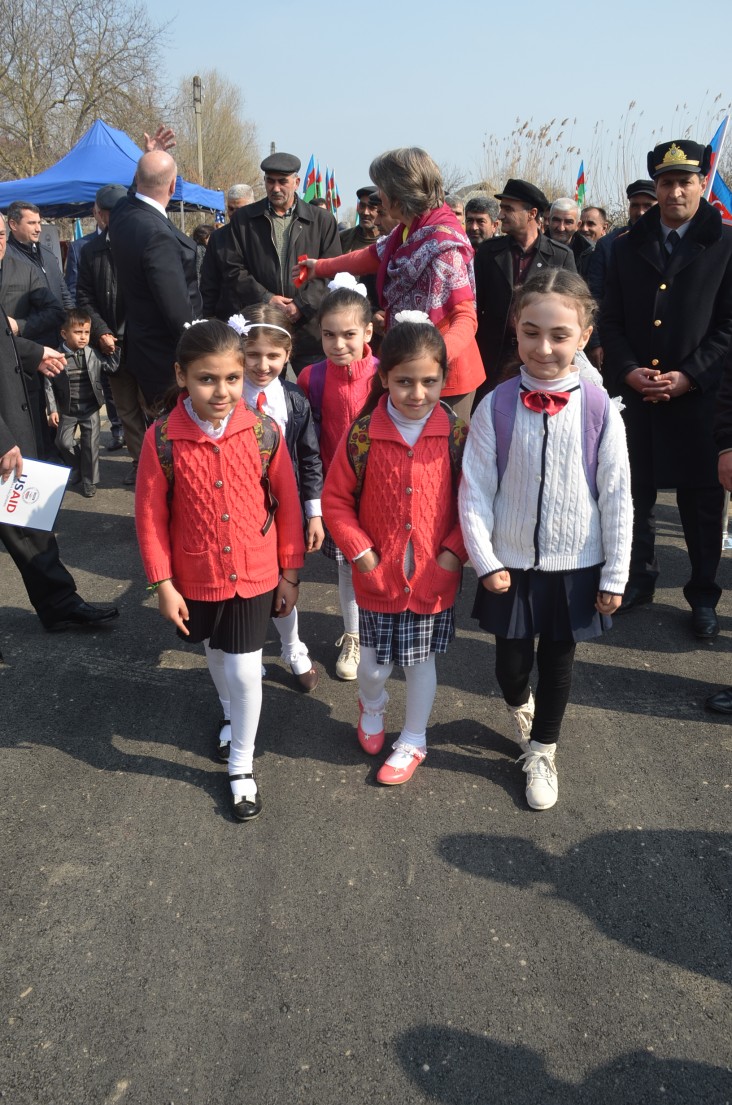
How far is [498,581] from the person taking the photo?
2.62 m

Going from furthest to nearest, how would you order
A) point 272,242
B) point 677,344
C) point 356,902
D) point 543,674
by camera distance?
point 272,242, point 677,344, point 543,674, point 356,902

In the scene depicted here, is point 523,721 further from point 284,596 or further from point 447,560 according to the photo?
point 284,596

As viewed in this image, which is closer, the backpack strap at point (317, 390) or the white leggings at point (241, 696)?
the white leggings at point (241, 696)

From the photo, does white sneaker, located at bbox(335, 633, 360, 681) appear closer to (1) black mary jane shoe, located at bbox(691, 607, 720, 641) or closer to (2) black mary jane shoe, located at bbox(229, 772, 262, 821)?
(2) black mary jane shoe, located at bbox(229, 772, 262, 821)

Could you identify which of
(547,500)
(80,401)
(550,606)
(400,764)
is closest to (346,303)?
(547,500)

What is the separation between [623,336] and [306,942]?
130 inches

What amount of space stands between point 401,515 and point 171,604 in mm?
828

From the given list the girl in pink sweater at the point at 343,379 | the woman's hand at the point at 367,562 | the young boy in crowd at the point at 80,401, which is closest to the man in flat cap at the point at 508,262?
the girl in pink sweater at the point at 343,379

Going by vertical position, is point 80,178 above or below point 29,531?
above

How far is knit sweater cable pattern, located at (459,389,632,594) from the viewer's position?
256cm

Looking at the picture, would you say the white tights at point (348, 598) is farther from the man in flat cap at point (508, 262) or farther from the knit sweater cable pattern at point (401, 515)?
the man in flat cap at point (508, 262)

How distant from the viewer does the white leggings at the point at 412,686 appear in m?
2.92

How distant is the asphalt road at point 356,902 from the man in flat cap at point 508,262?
218 centimetres

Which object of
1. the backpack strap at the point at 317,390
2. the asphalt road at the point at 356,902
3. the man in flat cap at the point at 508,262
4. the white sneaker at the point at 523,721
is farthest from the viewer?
the man in flat cap at the point at 508,262
